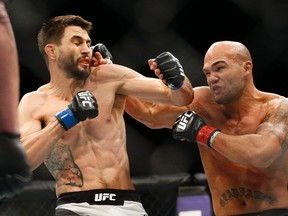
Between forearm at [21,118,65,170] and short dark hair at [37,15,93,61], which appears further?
short dark hair at [37,15,93,61]

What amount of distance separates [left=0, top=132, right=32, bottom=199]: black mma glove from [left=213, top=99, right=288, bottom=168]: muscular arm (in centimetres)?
95

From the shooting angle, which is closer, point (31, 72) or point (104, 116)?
point (104, 116)

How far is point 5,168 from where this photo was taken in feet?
3.38

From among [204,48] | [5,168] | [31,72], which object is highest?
[5,168]

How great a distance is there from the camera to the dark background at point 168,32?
315 centimetres

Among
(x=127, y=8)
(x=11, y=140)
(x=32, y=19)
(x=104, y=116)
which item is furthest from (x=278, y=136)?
(x=32, y=19)

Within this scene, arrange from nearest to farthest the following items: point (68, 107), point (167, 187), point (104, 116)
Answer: point (68, 107)
point (104, 116)
point (167, 187)

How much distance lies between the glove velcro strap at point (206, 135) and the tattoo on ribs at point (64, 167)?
0.39m

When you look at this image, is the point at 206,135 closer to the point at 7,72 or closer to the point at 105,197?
the point at 105,197

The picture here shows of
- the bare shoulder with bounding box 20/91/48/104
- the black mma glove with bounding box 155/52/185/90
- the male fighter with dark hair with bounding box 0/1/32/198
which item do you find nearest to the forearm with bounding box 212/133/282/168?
the black mma glove with bounding box 155/52/185/90

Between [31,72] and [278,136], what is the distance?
6.01ft

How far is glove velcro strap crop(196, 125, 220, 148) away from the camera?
1912 millimetres

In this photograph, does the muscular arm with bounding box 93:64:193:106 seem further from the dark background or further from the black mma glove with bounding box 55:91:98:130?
the dark background

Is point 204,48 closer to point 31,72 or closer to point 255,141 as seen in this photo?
point 31,72
